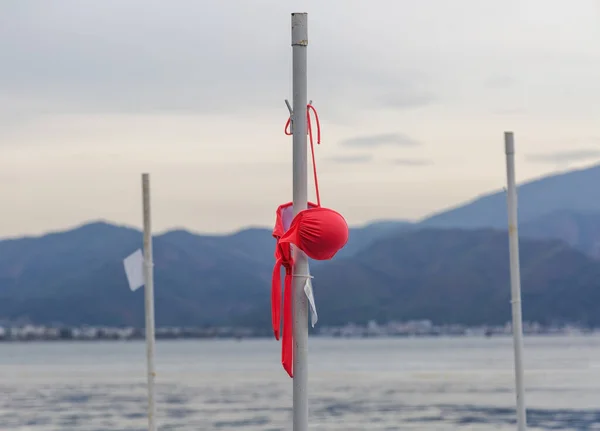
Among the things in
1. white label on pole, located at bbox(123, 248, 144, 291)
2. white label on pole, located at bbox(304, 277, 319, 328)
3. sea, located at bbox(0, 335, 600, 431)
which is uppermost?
white label on pole, located at bbox(123, 248, 144, 291)

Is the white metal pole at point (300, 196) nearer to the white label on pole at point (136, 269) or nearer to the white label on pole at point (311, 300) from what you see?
the white label on pole at point (311, 300)

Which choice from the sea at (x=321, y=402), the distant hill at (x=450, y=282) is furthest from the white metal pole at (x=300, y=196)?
the distant hill at (x=450, y=282)

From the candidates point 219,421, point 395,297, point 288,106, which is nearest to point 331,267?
point 395,297

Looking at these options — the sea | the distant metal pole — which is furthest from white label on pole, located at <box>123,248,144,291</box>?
the sea

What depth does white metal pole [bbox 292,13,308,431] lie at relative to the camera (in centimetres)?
616

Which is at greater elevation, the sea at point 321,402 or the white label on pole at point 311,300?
the white label on pole at point 311,300

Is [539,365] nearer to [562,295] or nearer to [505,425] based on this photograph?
[505,425]

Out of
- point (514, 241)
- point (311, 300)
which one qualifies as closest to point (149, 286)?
point (514, 241)

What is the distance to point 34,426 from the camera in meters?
33.3

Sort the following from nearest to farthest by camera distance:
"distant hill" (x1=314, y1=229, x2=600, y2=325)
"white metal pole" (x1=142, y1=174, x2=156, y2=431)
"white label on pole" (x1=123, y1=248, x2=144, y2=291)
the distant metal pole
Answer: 1. the distant metal pole
2. "white metal pole" (x1=142, y1=174, x2=156, y2=431)
3. "white label on pole" (x1=123, y1=248, x2=144, y2=291)
4. "distant hill" (x1=314, y1=229, x2=600, y2=325)

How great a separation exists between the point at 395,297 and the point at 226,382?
450 feet

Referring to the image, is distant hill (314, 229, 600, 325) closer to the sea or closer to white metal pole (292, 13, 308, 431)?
the sea

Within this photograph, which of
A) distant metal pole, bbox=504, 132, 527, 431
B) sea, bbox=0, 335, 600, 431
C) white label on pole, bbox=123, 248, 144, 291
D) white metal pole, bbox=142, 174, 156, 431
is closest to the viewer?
distant metal pole, bbox=504, 132, 527, 431

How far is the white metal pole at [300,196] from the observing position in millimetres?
6156
